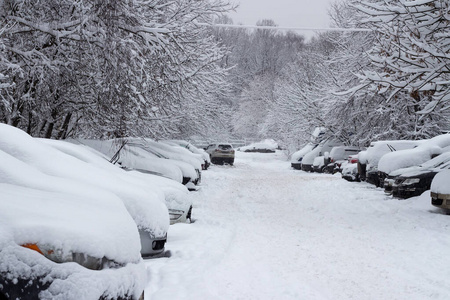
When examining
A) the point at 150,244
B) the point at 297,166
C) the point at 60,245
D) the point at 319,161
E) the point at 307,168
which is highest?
the point at 60,245

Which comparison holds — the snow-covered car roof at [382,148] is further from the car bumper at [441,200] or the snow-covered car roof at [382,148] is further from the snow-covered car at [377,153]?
the car bumper at [441,200]

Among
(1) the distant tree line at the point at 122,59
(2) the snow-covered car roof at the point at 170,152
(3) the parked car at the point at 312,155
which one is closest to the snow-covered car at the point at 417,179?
(1) the distant tree line at the point at 122,59

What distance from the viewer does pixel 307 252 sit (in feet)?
25.2

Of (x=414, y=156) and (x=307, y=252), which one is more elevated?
(x=414, y=156)

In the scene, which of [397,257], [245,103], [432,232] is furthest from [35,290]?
[245,103]

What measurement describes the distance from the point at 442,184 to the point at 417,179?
2.33 m

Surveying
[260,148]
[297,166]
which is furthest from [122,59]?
[260,148]

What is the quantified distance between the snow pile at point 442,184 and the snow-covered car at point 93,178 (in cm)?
732

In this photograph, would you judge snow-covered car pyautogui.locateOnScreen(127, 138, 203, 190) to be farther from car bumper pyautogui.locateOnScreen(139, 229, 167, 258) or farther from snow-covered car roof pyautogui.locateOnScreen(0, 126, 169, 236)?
snow-covered car roof pyautogui.locateOnScreen(0, 126, 169, 236)

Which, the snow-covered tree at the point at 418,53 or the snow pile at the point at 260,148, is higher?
the snow-covered tree at the point at 418,53

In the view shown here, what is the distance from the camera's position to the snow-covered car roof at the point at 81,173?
461cm

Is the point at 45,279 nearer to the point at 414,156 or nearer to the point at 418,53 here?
the point at 418,53

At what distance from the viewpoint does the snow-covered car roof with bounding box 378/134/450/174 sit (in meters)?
15.1

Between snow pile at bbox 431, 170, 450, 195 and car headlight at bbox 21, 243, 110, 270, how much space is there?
9528mm
